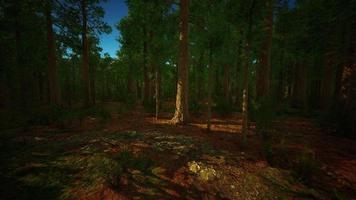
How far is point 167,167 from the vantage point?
5.05 m

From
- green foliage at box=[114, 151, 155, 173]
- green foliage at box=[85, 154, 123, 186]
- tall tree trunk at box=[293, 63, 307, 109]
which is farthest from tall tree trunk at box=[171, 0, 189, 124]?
tall tree trunk at box=[293, 63, 307, 109]

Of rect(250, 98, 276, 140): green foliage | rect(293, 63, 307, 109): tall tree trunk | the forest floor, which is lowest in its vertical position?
the forest floor

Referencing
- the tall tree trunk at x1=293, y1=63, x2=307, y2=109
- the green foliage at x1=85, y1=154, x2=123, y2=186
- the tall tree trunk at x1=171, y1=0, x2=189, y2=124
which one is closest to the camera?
the green foliage at x1=85, y1=154, x2=123, y2=186

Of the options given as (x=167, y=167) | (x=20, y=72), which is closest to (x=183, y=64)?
(x=167, y=167)

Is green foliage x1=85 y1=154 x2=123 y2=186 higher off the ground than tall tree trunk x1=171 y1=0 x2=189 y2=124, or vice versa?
tall tree trunk x1=171 y1=0 x2=189 y2=124

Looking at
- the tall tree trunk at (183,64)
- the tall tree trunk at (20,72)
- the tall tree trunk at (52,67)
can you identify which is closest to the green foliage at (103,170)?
the tall tree trunk at (183,64)

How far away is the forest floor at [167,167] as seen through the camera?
13.7 feet

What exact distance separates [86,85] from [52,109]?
13.9 feet

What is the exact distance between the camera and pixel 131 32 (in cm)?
1722

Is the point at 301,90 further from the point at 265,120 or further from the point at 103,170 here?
the point at 103,170

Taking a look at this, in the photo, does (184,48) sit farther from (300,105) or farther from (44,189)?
(300,105)

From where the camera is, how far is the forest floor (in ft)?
13.7

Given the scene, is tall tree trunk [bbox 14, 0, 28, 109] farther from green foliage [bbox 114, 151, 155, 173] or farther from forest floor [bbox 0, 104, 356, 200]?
green foliage [bbox 114, 151, 155, 173]

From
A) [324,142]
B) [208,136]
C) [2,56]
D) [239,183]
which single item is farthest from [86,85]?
[324,142]
